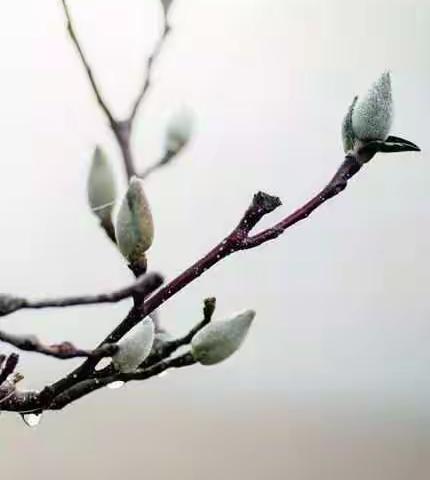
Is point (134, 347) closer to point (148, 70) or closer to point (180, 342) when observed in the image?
point (180, 342)

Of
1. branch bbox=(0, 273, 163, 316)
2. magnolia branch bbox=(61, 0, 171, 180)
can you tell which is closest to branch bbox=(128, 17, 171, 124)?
magnolia branch bbox=(61, 0, 171, 180)

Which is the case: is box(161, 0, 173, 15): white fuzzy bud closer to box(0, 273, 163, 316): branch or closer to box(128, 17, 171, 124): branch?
box(128, 17, 171, 124): branch

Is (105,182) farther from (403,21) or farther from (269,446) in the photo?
(403,21)

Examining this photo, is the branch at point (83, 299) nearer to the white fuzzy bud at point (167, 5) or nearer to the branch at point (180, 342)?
the branch at point (180, 342)

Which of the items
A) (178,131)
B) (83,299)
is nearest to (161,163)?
(178,131)

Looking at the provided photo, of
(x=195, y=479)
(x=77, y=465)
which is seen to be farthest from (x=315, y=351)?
(x=77, y=465)

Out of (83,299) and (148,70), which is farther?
(148,70)
